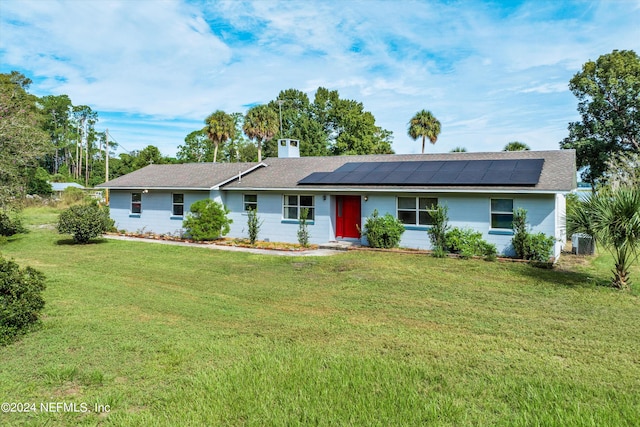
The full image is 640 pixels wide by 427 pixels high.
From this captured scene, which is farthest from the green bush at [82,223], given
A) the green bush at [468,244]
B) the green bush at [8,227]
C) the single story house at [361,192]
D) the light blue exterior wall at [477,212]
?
the green bush at [468,244]

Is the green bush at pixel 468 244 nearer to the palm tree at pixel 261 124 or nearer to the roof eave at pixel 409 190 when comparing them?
the roof eave at pixel 409 190

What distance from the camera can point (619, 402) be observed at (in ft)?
13.4

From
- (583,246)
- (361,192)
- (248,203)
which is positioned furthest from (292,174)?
(583,246)

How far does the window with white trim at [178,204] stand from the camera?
2008 centimetres

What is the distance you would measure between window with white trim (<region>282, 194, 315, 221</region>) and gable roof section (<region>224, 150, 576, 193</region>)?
71 cm

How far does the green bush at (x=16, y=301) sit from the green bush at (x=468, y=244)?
12.6 metres

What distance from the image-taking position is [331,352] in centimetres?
544

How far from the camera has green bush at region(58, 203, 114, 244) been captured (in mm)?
16922

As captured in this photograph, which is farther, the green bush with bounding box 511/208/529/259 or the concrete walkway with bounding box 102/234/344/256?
the concrete walkway with bounding box 102/234/344/256

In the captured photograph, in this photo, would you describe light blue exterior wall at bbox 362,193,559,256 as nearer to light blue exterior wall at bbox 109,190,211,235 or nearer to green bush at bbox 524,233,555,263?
green bush at bbox 524,233,555,263

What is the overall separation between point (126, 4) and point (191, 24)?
3.12 metres

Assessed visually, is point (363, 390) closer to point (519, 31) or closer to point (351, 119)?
point (519, 31)

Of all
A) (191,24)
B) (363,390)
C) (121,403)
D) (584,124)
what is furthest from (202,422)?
(584,124)

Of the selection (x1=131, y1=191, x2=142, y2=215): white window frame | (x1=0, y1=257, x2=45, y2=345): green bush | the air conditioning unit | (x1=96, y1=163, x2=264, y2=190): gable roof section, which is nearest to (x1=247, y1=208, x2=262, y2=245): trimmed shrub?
(x1=96, y1=163, x2=264, y2=190): gable roof section
